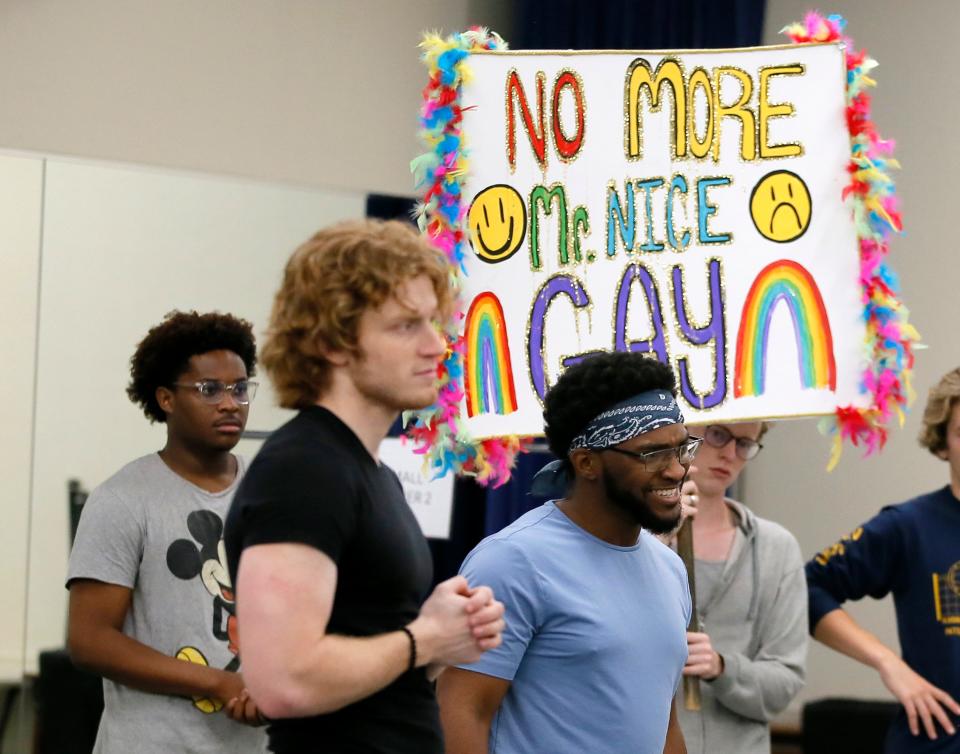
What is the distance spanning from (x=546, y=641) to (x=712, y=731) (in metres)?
0.81

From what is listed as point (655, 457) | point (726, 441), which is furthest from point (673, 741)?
point (726, 441)

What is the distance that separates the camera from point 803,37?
267 centimetres

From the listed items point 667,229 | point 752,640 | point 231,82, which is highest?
point 231,82

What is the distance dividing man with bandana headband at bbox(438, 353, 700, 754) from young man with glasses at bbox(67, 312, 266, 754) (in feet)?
1.76

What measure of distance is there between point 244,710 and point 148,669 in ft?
0.58

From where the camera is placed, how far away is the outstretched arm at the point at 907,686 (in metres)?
2.78

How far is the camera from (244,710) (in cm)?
229

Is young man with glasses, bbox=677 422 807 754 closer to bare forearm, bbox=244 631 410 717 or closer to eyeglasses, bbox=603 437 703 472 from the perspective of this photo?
eyeglasses, bbox=603 437 703 472

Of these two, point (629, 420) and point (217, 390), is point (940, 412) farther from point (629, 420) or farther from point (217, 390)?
point (217, 390)

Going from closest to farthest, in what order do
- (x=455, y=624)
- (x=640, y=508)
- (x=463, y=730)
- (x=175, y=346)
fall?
(x=455, y=624) < (x=463, y=730) < (x=640, y=508) < (x=175, y=346)

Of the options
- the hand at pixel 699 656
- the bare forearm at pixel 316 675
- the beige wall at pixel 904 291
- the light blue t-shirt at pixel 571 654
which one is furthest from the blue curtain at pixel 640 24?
the bare forearm at pixel 316 675

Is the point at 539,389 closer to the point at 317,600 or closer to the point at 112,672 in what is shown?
the point at 112,672

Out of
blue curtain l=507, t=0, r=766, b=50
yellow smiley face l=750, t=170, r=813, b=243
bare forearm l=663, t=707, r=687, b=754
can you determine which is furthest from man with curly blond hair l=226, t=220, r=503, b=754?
blue curtain l=507, t=0, r=766, b=50

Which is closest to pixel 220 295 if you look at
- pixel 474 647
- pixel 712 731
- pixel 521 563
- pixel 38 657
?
pixel 38 657
